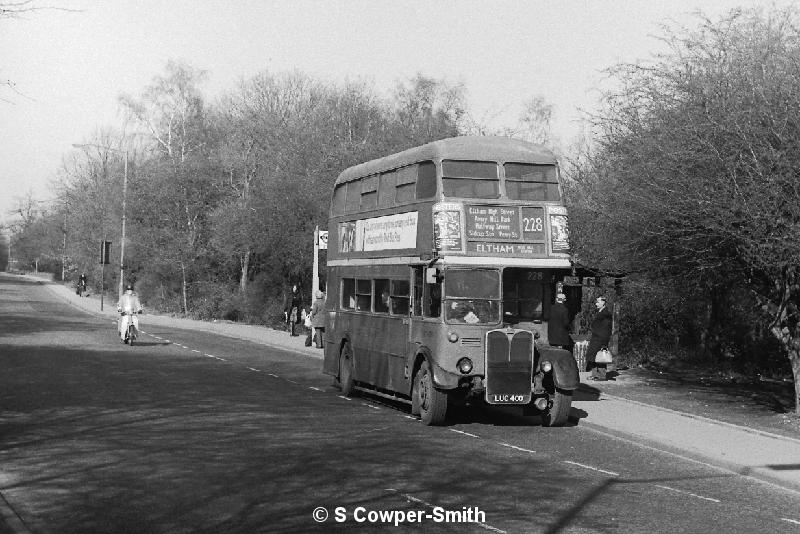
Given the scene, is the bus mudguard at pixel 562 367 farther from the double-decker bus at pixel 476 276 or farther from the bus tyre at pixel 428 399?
the bus tyre at pixel 428 399

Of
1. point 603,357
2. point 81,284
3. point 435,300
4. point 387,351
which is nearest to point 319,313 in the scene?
point 603,357

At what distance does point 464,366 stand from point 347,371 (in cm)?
511

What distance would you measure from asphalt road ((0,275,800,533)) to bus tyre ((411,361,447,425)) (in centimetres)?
36

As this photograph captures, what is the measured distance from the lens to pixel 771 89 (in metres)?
17.4

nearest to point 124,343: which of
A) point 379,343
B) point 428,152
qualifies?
point 379,343

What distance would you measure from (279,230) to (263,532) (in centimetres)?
3889

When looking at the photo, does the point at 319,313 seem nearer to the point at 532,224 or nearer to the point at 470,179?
the point at 470,179

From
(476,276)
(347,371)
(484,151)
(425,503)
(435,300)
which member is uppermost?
(484,151)

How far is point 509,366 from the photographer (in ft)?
55.8

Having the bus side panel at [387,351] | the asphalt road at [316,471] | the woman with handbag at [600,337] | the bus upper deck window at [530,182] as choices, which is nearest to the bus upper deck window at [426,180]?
the bus upper deck window at [530,182]

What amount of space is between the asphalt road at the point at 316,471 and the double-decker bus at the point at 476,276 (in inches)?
28.2

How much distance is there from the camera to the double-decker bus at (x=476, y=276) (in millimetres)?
17000

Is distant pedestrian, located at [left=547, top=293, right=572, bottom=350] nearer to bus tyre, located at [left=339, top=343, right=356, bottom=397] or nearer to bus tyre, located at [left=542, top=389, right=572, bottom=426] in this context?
bus tyre, located at [left=542, top=389, right=572, bottom=426]

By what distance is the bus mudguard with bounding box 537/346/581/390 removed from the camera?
55.6 ft
